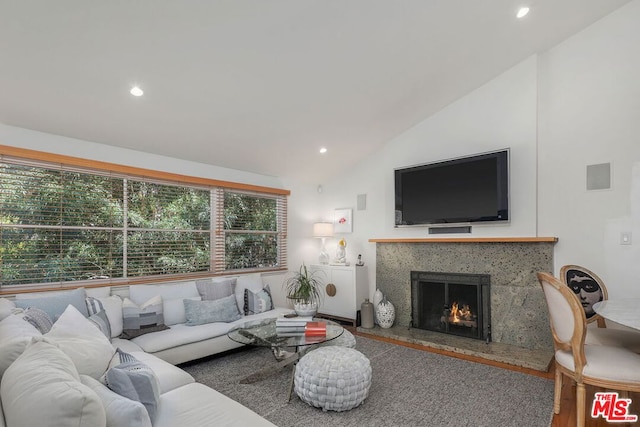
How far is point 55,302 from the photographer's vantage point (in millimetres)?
2736

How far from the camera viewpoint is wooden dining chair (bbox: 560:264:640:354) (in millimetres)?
2574

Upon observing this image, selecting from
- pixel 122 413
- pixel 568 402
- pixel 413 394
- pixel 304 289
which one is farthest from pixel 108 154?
pixel 568 402

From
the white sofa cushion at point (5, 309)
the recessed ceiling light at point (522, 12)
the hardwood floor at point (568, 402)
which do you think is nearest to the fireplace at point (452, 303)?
the hardwood floor at point (568, 402)

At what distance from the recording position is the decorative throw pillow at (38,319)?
2.23 m

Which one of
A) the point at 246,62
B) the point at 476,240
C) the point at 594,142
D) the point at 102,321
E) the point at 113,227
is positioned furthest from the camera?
the point at 476,240

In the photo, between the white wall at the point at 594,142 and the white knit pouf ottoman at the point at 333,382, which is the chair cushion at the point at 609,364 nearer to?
the white knit pouf ottoman at the point at 333,382

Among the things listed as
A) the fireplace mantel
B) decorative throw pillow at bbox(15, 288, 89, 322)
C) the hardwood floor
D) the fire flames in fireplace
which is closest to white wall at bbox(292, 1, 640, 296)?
the fireplace mantel

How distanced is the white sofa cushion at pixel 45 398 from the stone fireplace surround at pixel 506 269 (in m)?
3.88

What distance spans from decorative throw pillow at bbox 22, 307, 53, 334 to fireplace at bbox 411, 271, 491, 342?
383 centimetres

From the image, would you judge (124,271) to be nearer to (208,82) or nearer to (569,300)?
(208,82)

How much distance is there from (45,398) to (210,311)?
268 centimetres

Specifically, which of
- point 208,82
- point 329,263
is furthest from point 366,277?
point 208,82

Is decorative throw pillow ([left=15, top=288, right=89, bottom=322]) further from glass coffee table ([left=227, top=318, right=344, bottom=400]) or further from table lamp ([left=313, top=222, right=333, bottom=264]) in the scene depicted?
table lamp ([left=313, top=222, right=333, bottom=264])

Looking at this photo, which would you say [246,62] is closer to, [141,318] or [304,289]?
[141,318]
